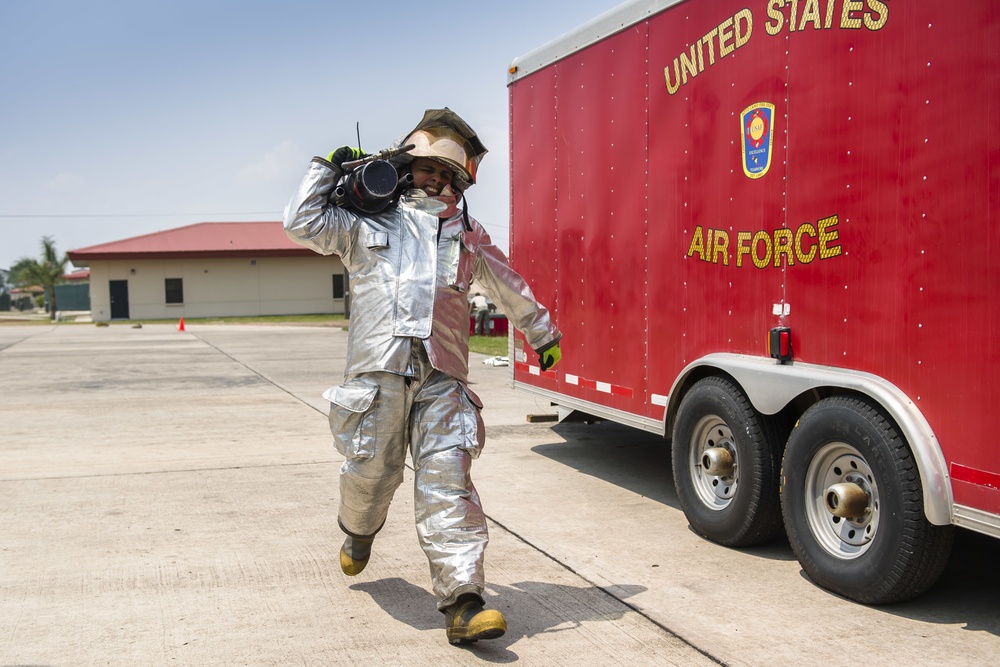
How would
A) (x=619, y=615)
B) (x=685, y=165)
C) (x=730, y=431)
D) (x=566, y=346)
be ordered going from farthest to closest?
(x=566, y=346), (x=685, y=165), (x=730, y=431), (x=619, y=615)

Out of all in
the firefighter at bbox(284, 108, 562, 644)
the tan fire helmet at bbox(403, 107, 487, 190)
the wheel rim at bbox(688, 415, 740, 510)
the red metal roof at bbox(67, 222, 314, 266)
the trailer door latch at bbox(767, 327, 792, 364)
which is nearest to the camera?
the firefighter at bbox(284, 108, 562, 644)

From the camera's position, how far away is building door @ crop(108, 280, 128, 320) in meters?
45.8

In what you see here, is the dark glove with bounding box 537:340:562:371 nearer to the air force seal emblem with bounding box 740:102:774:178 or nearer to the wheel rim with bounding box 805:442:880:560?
the wheel rim with bounding box 805:442:880:560

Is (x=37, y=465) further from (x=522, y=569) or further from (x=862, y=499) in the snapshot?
(x=862, y=499)

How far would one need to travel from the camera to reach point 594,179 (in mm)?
6832

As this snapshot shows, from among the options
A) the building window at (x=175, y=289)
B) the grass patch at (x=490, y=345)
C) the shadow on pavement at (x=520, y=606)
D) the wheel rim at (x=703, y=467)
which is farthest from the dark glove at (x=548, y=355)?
the building window at (x=175, y=289)

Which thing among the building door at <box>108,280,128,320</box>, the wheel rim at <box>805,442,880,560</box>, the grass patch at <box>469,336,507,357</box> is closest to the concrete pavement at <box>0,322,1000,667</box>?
the wheel rim at <box>805,442,880,560</box>

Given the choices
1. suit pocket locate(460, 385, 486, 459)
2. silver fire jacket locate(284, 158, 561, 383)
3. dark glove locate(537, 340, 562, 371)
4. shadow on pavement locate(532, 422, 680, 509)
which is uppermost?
silver fire jacket locate(284, 158, 561, 383)

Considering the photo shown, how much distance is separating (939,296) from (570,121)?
3.72 meters

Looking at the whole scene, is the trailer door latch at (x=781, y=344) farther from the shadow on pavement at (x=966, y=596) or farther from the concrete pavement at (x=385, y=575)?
the shadow on pavement at (x=966, y=596)

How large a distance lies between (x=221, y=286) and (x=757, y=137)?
4385cm

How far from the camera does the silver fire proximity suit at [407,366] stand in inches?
156

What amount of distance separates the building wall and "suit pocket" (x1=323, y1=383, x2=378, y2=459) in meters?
43.0

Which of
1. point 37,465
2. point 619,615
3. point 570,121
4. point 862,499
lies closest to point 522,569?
point 619,615
